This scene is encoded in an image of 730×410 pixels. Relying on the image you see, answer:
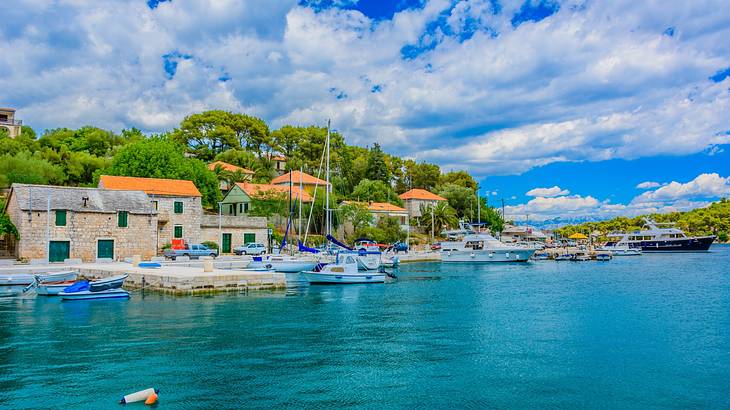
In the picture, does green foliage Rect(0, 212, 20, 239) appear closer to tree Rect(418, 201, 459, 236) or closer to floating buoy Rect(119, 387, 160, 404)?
floating buoy Rect(119, 387, 160, 404)

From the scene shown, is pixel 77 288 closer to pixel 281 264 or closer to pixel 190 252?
pixel 281 264

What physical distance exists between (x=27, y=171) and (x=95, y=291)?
34505 mm

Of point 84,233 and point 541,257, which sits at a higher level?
point 84,233

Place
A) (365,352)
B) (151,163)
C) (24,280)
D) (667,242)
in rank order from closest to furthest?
(365,352) < (24,280) < (151,163) < (667,242)

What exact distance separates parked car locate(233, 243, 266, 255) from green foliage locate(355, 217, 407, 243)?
20.7 meters

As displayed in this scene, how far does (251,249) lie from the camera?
46750 millimetres

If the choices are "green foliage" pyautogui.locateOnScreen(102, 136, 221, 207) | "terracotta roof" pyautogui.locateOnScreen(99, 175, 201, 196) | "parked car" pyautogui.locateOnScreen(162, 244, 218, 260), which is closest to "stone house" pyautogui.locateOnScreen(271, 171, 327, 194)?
"green foliage" pyautogui.locateOnScreen(102, 136, 221, 207)

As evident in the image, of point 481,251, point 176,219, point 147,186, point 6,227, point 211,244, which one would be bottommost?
point 481,251

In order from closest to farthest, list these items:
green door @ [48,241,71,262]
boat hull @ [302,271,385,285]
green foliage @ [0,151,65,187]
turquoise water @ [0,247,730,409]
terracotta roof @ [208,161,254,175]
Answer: turquoise water @ [0,247,730,409] < boat hull @ [302,271,385,285] < green door @ [48,241,71,262] < green foliage @ [0,151,65,187] < terracotta roof @ [208,161,254,175]

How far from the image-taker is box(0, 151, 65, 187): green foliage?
172 feet

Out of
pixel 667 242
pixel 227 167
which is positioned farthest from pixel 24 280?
pixel 667 242

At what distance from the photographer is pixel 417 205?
88.2 meters

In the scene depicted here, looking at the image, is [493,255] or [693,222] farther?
[693,222]

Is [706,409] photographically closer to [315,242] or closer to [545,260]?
[315,242]
